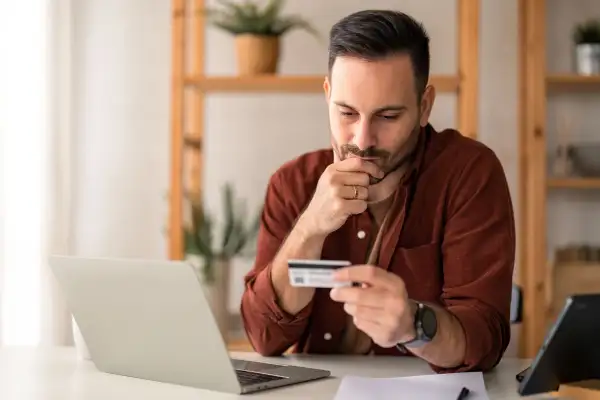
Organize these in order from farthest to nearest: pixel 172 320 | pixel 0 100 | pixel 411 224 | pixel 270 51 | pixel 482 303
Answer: pixel 270 51
pixel 0 100
pixel 411 224
pixel 482 303
pixel 172 320

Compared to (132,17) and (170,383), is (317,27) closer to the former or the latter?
(132,17)

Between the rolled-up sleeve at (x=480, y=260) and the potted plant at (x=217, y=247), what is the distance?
1.31 meters

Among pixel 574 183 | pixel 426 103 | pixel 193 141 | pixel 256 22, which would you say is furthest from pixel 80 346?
pixel 574 183

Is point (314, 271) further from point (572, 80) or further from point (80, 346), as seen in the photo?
point (572, 80)

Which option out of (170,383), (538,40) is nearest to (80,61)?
(538,40)

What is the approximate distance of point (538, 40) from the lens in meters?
2.76

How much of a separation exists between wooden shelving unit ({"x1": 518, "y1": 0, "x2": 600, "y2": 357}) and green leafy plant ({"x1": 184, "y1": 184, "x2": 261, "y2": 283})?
90 cm

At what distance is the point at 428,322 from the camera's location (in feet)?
4.09

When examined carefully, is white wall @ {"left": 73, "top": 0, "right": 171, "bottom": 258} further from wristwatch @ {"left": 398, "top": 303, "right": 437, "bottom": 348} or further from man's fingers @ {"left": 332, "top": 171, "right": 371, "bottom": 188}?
wristwatch @ {"left": 398, "top": 303, "right": 437, "bottom": 348}

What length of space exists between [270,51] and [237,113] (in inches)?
15.5

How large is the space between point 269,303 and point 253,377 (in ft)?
0.86

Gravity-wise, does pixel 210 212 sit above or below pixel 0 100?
below

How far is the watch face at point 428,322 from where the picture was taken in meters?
1.24

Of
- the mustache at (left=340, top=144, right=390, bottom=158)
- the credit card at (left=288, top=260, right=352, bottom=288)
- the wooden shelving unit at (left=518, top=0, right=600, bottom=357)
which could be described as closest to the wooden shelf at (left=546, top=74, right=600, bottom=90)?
the wooden shelving unit at (left=518, top=0, right=600, bottom=357)
